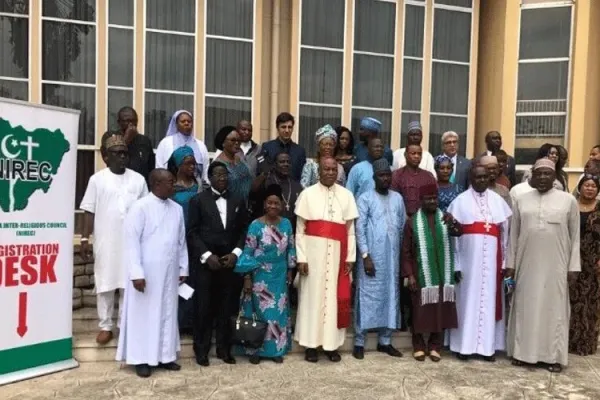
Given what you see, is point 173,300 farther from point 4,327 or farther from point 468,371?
point 468,371

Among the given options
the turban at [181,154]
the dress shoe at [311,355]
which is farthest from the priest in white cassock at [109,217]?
the dress shoe at [311,355]

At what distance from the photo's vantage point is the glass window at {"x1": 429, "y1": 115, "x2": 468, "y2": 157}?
8.81m

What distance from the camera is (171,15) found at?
762 cm

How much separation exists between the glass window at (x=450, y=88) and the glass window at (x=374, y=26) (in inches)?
34.6

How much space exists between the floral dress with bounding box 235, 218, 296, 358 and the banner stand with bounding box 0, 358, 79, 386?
5.11 ft

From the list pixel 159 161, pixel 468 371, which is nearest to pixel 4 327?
pixel 159 161

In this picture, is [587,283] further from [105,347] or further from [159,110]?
[159,110]

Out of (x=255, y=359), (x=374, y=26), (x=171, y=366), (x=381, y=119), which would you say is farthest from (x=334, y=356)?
(x=374, y=26)

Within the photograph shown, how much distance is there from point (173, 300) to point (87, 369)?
0.97 m

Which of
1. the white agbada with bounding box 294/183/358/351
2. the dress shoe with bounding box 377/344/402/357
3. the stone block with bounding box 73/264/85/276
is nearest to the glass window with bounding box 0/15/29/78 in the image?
the stone block with bounding box 73/264/85/276

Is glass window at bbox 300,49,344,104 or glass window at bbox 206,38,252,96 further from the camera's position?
glass window at bbox 300,49,344,104

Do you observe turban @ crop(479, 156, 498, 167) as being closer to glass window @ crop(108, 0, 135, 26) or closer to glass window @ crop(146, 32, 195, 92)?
glass window @ crop(146, 32, 195, 92)

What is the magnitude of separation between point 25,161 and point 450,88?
21.3ft

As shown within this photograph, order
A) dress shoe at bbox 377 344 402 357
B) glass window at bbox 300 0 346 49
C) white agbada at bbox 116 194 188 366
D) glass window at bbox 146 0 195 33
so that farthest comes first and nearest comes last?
glass window at bbox 300 0 346 49, glass window at bbox 146 0 195 33, dress shoe at bbox 377 344 402 357, white agbada at bbox 116 194 188 366
